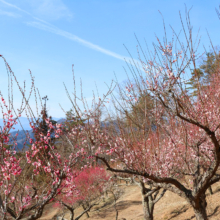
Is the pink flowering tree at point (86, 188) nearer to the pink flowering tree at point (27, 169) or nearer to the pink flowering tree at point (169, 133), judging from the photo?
the pink flowering tree at point (169, 133)

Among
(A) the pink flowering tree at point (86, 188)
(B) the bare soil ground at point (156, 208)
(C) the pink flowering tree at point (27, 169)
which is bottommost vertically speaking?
(B) the bare soil ground at point (156, 208)

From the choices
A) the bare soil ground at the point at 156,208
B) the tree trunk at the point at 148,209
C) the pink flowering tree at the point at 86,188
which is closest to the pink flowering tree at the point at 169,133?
the tree trunk at the point at 148,209

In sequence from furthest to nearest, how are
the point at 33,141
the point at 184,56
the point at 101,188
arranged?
the point at 101,188
the point at 33,141
the point at 184,56

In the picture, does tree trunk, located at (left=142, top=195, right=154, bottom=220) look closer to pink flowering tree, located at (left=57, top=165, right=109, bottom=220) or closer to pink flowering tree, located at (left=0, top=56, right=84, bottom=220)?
pink flowering tree, located at (left=0, top=56, right=84, bottom=220)

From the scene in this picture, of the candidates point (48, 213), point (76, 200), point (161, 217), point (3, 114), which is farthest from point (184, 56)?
point (48, 213)

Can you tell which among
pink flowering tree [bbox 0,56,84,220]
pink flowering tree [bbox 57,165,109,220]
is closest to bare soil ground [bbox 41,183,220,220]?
pink flowering tree [bbox 57,165,109,220]

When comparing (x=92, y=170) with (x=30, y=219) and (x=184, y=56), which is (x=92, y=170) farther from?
(x=184, y=56)

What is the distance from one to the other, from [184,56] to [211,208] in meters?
8.95

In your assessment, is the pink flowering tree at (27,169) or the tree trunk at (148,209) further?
the tree trunk at (148,209)

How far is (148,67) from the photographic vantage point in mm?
5262

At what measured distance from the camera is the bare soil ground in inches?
434

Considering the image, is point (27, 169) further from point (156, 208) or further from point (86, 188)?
point (86, 188)

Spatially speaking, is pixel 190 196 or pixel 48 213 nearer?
pixel 190 196

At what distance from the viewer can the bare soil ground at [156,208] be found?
11.0m
